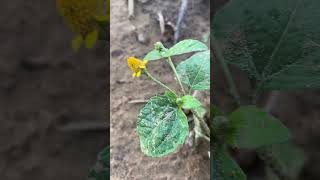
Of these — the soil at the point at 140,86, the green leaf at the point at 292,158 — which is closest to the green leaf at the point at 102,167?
the soil at the point at 140,86

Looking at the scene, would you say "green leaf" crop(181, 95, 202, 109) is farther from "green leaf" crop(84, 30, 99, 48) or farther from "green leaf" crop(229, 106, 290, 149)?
"green leaf" crop(84, 30, 99, 48)

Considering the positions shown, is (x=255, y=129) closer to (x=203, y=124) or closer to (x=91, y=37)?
(x=203, y=124)

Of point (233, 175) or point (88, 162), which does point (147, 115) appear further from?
point (88, 162)

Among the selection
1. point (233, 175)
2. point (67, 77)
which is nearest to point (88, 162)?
point (67, 77)

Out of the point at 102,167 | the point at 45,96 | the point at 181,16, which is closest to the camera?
the point at 102,167

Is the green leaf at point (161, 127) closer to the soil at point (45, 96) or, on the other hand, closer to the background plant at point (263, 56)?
the background plant at point (263, 56)

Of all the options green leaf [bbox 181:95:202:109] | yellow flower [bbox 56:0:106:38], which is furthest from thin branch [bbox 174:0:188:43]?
green leaf [bbox 181:95:202:109]

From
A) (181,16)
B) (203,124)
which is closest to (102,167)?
(203,124)
